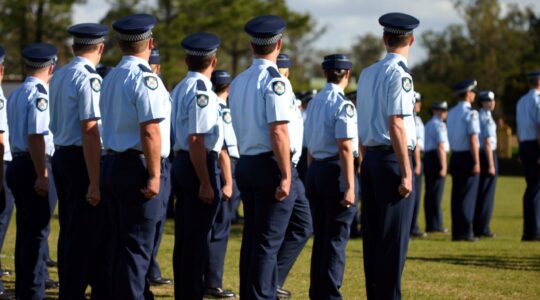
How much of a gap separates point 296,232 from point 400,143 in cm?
186

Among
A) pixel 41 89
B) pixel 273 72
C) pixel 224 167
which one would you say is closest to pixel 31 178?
pixel 41 89

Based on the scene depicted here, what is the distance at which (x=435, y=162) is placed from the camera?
18469mm

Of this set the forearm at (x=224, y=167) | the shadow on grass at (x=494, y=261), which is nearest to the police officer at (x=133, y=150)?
the forearm at (x=224, y=167)

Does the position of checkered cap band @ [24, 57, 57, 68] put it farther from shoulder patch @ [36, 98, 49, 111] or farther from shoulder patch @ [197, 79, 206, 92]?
shoulder patch @ [197, 79, 206, 92]

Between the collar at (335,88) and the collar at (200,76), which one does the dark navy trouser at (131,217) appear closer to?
the collar at (200,76)

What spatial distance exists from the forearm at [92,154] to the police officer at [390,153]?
206 centimetres

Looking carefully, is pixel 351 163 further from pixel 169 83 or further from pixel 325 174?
pixel 169 83

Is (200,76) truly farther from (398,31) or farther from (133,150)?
(398,31)

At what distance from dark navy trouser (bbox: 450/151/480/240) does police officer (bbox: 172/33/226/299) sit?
832cm

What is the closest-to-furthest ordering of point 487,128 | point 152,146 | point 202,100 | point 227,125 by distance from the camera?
1. point 152,146
2. point 202,100
3. point 227,125
4. point 487,128

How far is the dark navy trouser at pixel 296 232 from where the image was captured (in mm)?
9398

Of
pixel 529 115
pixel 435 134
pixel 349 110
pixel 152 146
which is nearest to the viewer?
pixel 152 146

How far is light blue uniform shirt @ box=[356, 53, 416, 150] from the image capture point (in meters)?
8.04

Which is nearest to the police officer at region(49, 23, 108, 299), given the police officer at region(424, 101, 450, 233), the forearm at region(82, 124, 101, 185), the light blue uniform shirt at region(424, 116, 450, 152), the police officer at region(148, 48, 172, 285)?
the forearm at region(82, 124, 101, 185)
